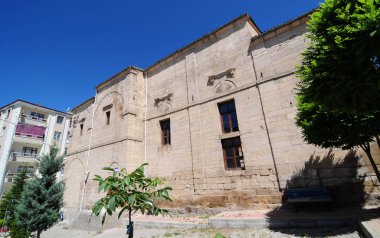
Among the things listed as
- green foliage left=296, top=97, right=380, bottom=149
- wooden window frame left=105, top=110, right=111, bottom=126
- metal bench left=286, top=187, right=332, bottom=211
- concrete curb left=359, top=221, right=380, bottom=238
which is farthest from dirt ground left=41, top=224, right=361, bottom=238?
wooden window frame left=105, top=110, right=111, bottom=126

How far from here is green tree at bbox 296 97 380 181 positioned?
223 inches

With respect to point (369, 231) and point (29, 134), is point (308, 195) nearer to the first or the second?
point (369, 231)

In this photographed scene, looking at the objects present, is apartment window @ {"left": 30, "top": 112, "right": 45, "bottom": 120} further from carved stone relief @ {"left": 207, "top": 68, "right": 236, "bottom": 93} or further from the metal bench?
the metal bench

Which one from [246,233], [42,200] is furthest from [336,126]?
[42,200]

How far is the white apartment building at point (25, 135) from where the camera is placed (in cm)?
2545

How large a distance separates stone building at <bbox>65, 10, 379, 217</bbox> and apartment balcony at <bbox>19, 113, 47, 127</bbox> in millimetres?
17404

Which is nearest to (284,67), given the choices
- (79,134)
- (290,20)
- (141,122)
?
(290,20)

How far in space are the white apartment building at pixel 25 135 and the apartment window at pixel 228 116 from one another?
74.2 feet

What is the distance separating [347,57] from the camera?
4.20 meters

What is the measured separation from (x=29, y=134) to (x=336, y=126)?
32986 millimetres

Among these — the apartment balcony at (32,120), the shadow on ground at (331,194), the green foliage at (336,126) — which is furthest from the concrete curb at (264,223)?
the apartment balcony at (32,120)

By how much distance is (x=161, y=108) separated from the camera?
13.8 m

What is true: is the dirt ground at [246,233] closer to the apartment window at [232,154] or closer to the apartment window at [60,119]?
the apartment window at [232,154]

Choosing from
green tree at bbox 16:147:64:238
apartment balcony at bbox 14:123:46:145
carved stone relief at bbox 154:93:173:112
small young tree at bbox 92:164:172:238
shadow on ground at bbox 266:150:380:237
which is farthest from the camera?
apartment balcony at bbox 14:123:46:145
